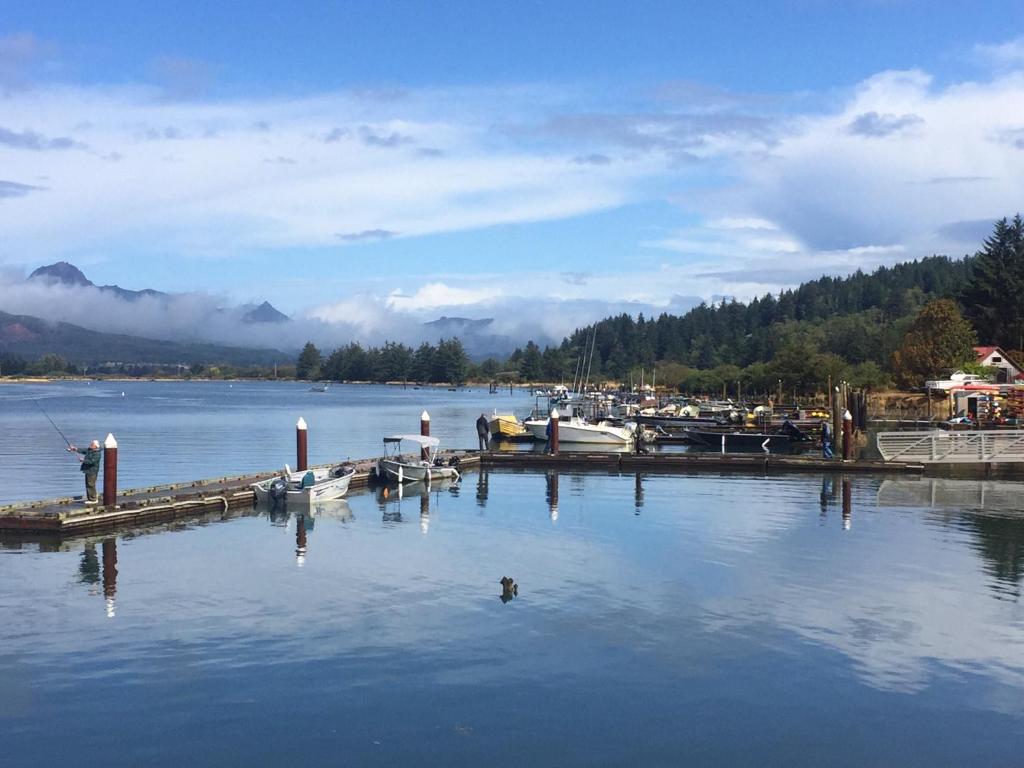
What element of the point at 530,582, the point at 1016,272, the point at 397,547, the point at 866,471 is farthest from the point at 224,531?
the point at 1016,272

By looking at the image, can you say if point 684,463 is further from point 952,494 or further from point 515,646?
point 515,646

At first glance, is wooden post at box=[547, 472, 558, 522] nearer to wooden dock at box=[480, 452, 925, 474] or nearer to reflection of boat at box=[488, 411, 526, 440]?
wooden dock at box=[480, 452, 925, 474]

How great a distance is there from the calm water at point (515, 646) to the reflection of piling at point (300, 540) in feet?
0.50

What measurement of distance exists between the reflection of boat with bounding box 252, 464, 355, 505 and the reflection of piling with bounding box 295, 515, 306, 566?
173 centimetres

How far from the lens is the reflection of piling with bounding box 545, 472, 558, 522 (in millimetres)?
34438

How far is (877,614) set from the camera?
20.4 metres

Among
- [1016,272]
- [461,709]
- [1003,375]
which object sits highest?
[1016,272]

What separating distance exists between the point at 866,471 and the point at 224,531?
1165 inches

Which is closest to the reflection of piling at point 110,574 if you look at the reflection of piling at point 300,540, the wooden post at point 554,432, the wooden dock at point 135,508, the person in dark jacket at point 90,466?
the wooden dock at point 135,508

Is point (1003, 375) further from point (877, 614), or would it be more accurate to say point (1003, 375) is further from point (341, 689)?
point (341, 689)

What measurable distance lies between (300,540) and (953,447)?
109 feet

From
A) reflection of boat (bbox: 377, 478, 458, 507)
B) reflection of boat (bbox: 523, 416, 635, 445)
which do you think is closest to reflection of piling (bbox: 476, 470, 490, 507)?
reflection of boat (bbox: 377, 478, 458, 507)

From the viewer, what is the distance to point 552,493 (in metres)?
39.6

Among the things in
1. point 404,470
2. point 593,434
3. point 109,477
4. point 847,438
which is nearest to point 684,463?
point 847,438
